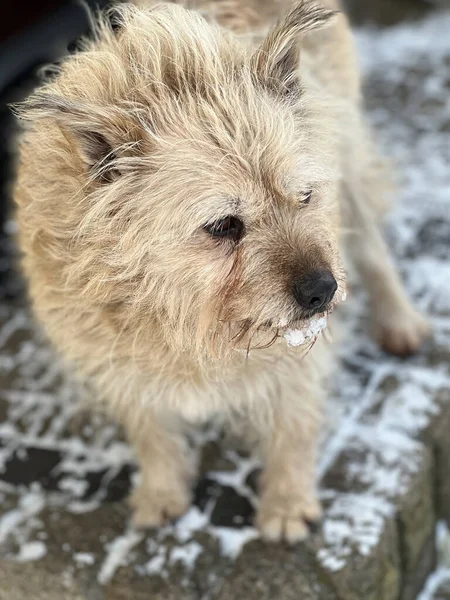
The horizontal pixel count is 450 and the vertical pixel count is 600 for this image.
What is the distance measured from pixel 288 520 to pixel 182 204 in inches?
54.8

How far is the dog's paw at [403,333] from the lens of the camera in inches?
131

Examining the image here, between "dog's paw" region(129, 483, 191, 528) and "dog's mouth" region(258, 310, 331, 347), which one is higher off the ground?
"dog's mouth" region(258, 310, 331, 347)

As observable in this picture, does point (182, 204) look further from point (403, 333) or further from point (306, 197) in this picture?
point (403, 333)

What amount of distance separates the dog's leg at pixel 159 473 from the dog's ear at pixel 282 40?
1335 mm

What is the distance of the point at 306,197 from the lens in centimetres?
201

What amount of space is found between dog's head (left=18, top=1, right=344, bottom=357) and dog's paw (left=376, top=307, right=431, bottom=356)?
1376 millimetres

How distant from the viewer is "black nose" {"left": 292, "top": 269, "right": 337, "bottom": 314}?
191 cm

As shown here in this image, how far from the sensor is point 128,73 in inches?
77.3

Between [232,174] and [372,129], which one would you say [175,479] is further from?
[372,129]

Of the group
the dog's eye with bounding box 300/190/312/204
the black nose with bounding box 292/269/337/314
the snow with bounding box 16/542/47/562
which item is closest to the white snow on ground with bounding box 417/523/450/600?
the snow with bounding box 16/542/47/562

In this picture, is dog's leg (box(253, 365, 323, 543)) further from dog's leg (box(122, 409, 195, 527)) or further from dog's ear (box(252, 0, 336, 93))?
dog's ear (box(252, 0, 336, 93))

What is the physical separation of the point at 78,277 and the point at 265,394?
0.76 metres

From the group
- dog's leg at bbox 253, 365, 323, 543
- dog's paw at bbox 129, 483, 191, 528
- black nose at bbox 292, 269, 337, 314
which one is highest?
black nose at bbox 292, 269, 337, 314

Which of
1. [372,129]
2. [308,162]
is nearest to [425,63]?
[372,129]
